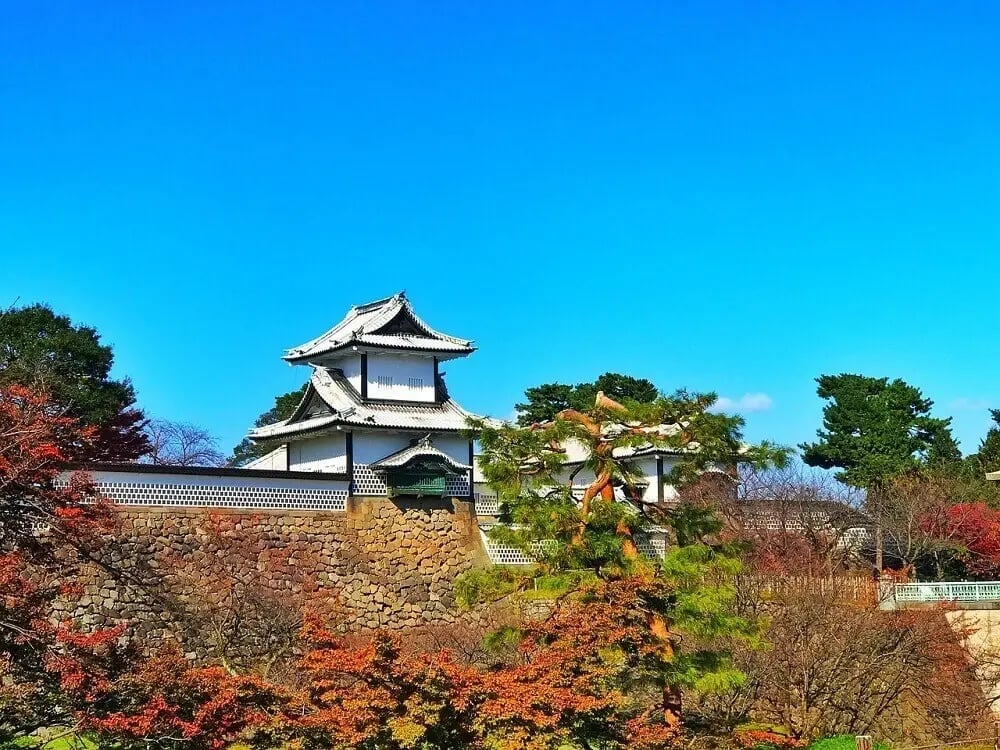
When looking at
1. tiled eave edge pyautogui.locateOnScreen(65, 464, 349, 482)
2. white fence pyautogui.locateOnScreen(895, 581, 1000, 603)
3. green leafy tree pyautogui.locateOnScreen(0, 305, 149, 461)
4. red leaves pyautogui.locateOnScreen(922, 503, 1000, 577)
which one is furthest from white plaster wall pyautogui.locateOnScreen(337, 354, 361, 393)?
red leaves pyautogui.locateOnScreen(922, 503, 1000, 577)

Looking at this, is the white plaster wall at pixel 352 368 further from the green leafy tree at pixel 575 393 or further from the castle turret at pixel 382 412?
the green leafy tree at pixel 575 393

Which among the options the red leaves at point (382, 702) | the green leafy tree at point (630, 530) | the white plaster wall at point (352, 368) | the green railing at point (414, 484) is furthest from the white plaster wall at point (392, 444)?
the red leaves at point (382, 702)

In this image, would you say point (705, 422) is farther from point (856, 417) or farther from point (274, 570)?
Answer: point (856, 417)

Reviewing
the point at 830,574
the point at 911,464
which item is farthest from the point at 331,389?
the point at 911,464

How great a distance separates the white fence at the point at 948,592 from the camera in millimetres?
22286

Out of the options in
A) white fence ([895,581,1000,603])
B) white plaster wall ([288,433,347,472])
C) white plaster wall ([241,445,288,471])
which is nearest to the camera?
white fence ([895,581,1000,603])

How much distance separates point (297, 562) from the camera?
865 inches

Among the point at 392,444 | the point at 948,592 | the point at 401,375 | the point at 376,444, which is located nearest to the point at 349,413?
the point at 376,444

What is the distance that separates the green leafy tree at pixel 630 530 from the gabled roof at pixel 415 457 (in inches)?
371

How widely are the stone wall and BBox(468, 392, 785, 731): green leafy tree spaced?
7.67m

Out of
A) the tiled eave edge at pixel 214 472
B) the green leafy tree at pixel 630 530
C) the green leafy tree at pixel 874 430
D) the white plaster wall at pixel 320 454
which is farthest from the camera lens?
the green leafy tree at pixel 874 430

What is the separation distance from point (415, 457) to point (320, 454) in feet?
7.52

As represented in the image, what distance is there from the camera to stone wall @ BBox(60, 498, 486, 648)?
19.7 meters

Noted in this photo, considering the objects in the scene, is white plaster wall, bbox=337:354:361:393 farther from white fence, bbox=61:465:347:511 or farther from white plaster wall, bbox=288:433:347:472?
white fence, bbox=61:465:347:511
